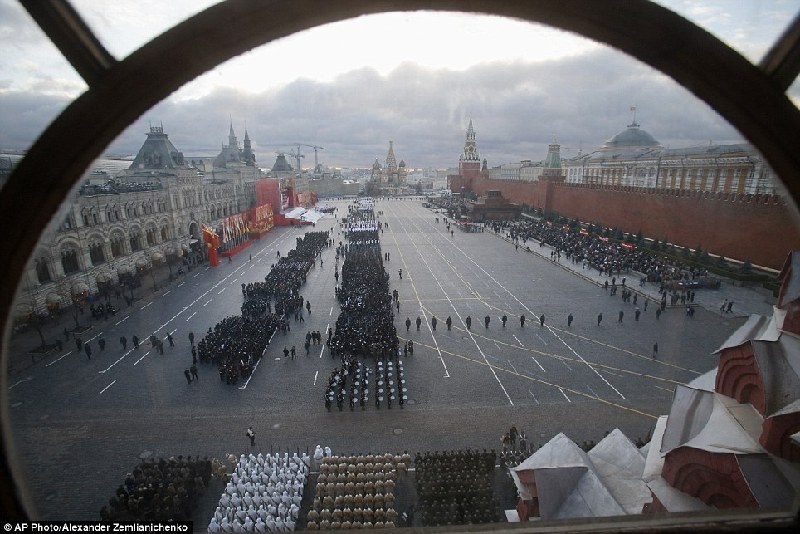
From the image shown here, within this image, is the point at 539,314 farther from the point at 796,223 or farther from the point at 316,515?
the point at 796,223

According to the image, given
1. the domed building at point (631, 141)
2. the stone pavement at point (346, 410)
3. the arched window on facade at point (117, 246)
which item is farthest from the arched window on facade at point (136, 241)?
the domed building at point (631, 141)

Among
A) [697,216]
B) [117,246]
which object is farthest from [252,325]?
[697,216]

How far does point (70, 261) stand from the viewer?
23172mm

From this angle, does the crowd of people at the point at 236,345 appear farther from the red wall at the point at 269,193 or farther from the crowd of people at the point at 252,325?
the red wall at the point at 269,193

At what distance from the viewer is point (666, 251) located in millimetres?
29672

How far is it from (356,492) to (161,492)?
4.08m

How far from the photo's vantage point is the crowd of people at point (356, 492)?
8.49 meters

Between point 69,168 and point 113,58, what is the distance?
0.41 metres

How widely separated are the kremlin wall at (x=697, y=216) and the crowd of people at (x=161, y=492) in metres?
18.3

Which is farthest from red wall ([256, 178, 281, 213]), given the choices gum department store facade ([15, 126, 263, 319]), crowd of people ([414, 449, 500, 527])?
crowd of people ([414, 449, 500, 527])

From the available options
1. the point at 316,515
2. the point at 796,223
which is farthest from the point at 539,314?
the point at 796,223

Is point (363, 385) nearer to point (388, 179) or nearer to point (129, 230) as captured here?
point (129, 230)

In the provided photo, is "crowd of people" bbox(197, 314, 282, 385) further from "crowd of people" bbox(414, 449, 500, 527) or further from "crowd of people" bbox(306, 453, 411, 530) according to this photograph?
"crowd of people" bbox(414, 449, 500, 527)

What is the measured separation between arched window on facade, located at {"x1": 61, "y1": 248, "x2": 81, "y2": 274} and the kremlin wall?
103 ft
